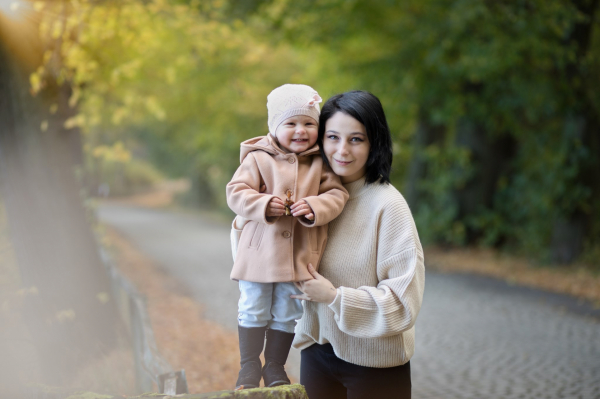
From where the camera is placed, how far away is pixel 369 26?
11805mm

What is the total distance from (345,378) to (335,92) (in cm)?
1075

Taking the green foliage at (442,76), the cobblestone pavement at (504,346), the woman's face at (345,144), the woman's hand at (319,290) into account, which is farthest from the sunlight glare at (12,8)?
the cobblestone pavement at (504,346)

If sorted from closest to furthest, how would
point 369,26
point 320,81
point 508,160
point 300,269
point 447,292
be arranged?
point 300,269, point 447,292, point 369,26, point 508,160, point 320,81

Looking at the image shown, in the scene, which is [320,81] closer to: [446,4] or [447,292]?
[446,4]

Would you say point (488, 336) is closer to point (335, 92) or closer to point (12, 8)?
point (12, 8)

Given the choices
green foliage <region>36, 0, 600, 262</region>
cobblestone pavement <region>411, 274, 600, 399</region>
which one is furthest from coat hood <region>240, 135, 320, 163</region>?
green foliage <region>36, 0, 600, 262</region>

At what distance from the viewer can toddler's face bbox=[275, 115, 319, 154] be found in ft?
7.47

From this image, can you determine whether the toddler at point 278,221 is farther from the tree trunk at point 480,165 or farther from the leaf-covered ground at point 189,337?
the tree trunk at point 480,165

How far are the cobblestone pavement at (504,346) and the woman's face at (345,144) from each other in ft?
Result: 12.0

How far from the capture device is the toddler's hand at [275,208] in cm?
209

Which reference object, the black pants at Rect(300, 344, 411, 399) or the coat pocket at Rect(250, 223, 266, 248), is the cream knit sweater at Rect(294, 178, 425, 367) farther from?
the coat pocket at Rect(250, 223, 266, 248)

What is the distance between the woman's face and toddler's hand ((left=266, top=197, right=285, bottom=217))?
12.2 inches

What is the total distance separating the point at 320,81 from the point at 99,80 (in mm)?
8050

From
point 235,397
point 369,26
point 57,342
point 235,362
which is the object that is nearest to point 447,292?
point 235,362
